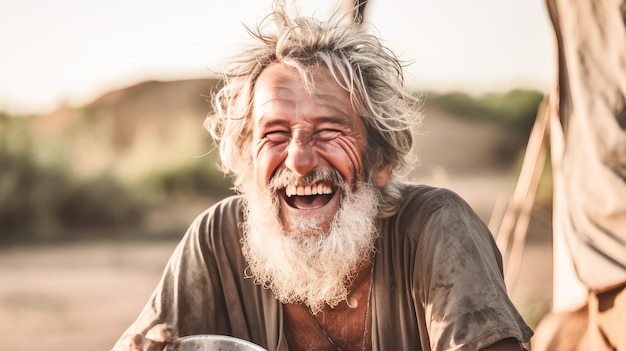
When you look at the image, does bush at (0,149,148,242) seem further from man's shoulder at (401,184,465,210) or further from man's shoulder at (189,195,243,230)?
man's shoulder at (401,184,465,210)

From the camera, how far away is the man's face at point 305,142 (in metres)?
2.88

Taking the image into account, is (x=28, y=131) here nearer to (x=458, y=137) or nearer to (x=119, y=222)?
(x=119, y=222)

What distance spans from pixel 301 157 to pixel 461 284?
0.73 m

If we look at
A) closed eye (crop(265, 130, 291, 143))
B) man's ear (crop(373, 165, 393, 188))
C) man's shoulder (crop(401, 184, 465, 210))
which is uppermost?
closed eye (crop(265, 130, 291, 143))

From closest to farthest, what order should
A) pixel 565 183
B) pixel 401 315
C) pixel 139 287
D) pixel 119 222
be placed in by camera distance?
pixel 401 315 → pixel 565 183 → pixel 139 287 → pixel 119 222

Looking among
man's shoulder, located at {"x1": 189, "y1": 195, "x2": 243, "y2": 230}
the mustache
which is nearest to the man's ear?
the mustache

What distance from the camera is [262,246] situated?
9.89 feet

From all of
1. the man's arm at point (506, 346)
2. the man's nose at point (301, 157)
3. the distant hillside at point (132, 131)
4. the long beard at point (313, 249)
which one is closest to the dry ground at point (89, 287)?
the distant hillside at point (132, 131)

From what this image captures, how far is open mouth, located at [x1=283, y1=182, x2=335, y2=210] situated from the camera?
9.45 ft

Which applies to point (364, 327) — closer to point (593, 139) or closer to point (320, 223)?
point (320, 223)

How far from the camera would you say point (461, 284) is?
8.52ft

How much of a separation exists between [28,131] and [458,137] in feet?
26.4

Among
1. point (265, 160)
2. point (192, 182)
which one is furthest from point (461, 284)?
point (192, 182)

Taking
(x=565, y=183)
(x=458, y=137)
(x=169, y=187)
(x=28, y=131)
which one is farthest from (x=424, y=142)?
(x=565, y=183)
